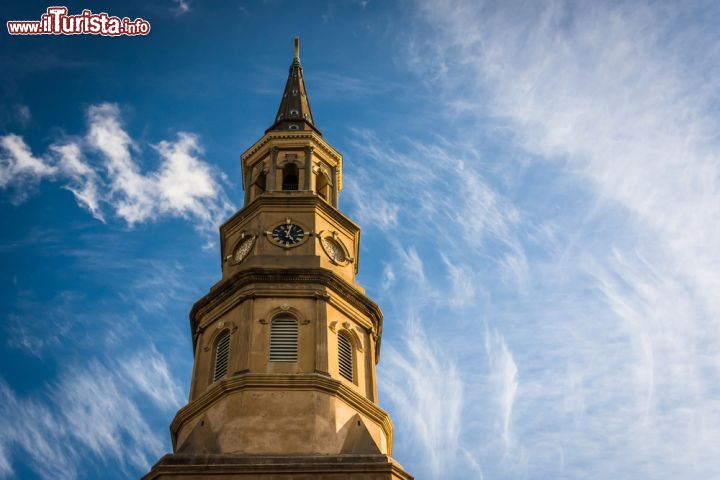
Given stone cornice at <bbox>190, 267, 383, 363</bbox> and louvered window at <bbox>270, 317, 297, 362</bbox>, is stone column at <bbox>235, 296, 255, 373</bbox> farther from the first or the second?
stone cornice at <bbox>190, 267, 383, 363</bbox>

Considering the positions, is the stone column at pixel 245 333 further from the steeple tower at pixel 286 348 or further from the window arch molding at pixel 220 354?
the window arch molding at pixel 220 354

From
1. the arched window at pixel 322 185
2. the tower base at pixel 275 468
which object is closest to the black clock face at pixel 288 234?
the arched window at pixel 322 185

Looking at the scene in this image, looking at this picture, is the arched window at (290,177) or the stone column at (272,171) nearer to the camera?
the stone column at (272,171)

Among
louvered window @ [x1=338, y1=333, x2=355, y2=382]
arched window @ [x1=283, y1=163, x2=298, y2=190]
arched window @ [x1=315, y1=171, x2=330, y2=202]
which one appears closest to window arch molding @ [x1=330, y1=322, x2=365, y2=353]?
louvered window @ [x1=338, y1=333, x2=355, y2=382]

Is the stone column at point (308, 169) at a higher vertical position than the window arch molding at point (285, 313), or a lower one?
higher

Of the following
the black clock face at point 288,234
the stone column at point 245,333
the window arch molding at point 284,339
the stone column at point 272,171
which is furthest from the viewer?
the stone column at point 272,171

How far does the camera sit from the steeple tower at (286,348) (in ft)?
110

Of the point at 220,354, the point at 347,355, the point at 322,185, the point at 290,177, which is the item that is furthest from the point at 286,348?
the point at 290,177

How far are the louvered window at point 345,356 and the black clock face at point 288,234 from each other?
5452mm

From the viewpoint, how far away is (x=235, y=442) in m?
35.1

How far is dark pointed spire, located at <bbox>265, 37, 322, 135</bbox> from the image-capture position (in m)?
52.3

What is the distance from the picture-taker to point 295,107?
54.6 meters

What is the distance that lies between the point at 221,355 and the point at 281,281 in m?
3.90

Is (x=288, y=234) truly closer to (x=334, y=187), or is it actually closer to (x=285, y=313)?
(x=285, y=313)
